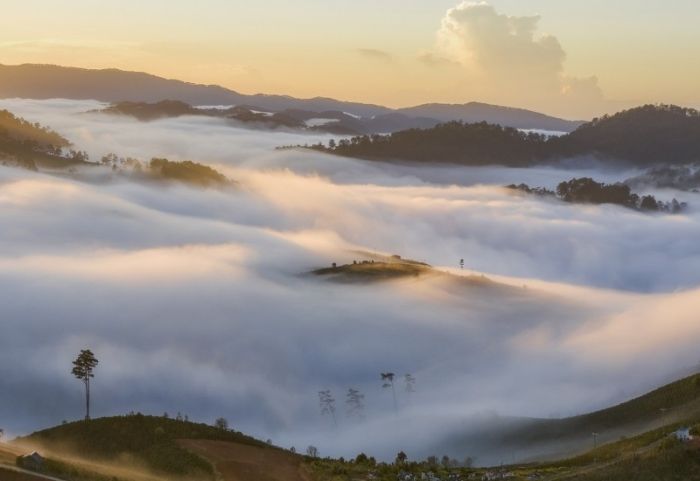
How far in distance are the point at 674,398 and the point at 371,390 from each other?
92062mm

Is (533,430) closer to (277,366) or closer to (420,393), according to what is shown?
(420,393)

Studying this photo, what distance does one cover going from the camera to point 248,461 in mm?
66500

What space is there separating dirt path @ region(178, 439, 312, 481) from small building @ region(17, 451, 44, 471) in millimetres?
16071

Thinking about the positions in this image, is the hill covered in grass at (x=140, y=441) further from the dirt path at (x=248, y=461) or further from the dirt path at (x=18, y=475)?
the dirt path at (x=18, y=475)

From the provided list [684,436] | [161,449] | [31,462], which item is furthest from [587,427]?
[31,462]

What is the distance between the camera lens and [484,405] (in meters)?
155

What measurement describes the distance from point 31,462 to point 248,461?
21179mm

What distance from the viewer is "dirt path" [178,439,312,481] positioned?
63469 millimetres

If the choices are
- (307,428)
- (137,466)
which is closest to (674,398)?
(137,466)

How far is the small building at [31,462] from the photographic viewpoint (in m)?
49.6

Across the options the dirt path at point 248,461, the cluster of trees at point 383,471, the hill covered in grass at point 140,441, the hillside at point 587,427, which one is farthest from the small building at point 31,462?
the hillside at point 587,427

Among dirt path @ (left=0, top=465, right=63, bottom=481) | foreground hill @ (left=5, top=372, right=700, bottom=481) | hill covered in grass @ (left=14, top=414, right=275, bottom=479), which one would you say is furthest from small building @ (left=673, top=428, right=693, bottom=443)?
dirt path @ (left=0, top=465, right=63, bottom=481)

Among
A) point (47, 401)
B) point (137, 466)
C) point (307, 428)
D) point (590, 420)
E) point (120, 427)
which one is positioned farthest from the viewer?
point (47, 401)

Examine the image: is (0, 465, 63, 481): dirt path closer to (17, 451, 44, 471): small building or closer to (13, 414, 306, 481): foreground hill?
(17, 451, 44, 471): small building
